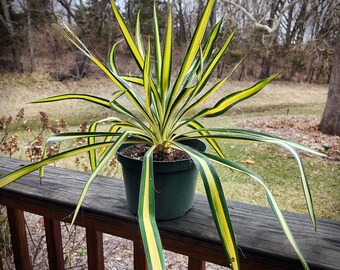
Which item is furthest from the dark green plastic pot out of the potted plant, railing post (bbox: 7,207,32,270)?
railing post (bbox: 7,207,32,270)

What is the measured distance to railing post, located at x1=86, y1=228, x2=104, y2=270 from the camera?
2.06 ft

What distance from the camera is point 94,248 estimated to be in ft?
2.10

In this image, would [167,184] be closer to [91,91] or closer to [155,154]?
[155,154]

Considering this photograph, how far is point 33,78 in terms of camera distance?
548cm

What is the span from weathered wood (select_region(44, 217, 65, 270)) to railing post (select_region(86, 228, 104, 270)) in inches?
4.1

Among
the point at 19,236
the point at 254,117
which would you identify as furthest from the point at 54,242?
the point at 254,117

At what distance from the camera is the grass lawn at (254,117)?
1.81 meters

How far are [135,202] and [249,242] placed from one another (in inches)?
8.4

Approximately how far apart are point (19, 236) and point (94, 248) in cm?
25

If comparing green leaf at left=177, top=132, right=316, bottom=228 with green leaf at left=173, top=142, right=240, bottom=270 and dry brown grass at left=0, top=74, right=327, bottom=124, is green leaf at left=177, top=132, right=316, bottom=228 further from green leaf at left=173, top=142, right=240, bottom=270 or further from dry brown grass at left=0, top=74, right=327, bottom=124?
dry brown grass at left=0, top=74, right=327, bottom=124

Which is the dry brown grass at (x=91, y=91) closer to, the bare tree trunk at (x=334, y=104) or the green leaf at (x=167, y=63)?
the bare tree trunk at (x=334, y=104)

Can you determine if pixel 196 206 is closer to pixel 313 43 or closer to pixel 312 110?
pixel 313 43

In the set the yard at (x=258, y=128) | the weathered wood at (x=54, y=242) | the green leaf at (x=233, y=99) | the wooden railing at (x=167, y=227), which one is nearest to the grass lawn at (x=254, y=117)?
the yard at (x=258, y=128)

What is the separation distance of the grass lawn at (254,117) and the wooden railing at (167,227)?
0.28m
